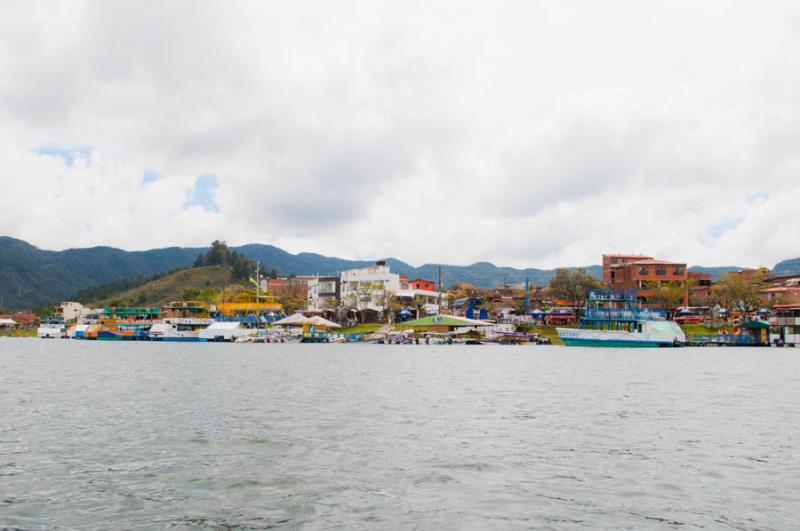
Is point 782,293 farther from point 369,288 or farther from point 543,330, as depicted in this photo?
Result: point 369,288

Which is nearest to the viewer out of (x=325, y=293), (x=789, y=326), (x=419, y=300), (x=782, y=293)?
(x=789, y=326)


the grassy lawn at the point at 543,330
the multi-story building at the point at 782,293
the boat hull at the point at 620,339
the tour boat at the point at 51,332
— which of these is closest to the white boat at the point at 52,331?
the tour boat at the point at 51,332

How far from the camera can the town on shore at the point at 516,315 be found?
4252 inches

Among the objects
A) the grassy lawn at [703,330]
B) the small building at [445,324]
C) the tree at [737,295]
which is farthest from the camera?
the grassy lawn at [703,330]

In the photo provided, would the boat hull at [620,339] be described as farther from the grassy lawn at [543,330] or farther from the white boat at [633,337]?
the grassy lawn at [543,330]

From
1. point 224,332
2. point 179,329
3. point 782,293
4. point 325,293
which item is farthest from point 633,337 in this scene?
point 179,329

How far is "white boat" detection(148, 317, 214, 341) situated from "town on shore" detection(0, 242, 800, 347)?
24 cm

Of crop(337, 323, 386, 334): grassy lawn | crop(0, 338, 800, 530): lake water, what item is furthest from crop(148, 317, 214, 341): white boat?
crop(0, 338, 800, 530): lake water

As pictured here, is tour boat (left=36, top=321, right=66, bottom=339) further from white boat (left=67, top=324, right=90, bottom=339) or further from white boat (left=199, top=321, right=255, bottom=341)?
white boat (left=199, top=321, right=255, bottom=341)

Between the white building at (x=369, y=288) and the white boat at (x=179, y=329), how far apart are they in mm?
34828

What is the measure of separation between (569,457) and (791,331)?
357ft

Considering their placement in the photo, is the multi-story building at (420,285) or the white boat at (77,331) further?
the multi-story building at (420,285)

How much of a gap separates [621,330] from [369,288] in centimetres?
7347

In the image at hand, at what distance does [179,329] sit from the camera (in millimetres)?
144750
